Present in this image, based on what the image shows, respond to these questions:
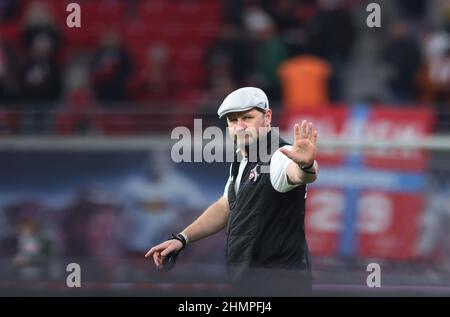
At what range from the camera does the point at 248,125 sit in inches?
312

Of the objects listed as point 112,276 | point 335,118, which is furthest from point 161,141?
point 112,276

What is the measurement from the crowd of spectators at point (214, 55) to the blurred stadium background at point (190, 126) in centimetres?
2

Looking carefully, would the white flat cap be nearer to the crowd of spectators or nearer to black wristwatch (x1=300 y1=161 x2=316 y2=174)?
black wristwatch (x1=300 y1=161 x2=316 y2=174)

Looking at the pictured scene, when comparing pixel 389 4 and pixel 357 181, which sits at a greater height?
pixel 389 4

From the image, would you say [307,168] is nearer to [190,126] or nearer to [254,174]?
[254,174]

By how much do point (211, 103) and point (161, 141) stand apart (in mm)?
1058

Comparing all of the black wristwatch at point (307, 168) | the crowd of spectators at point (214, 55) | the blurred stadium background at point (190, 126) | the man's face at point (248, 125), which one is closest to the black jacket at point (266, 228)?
the man's face at point (248, 125)

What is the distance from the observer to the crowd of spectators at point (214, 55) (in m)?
16.2

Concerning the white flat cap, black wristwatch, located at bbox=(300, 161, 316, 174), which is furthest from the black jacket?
black wristwatch, located at bbox=(300, 161, 316, 174)

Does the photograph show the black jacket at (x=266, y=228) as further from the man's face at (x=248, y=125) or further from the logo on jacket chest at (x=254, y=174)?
the man's face at (x=248, y=125)

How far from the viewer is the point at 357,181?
13.6 m

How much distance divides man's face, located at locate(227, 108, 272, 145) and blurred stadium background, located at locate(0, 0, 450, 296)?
4.36ft

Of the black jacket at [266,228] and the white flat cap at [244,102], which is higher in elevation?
the white flat cap at [244,102]
